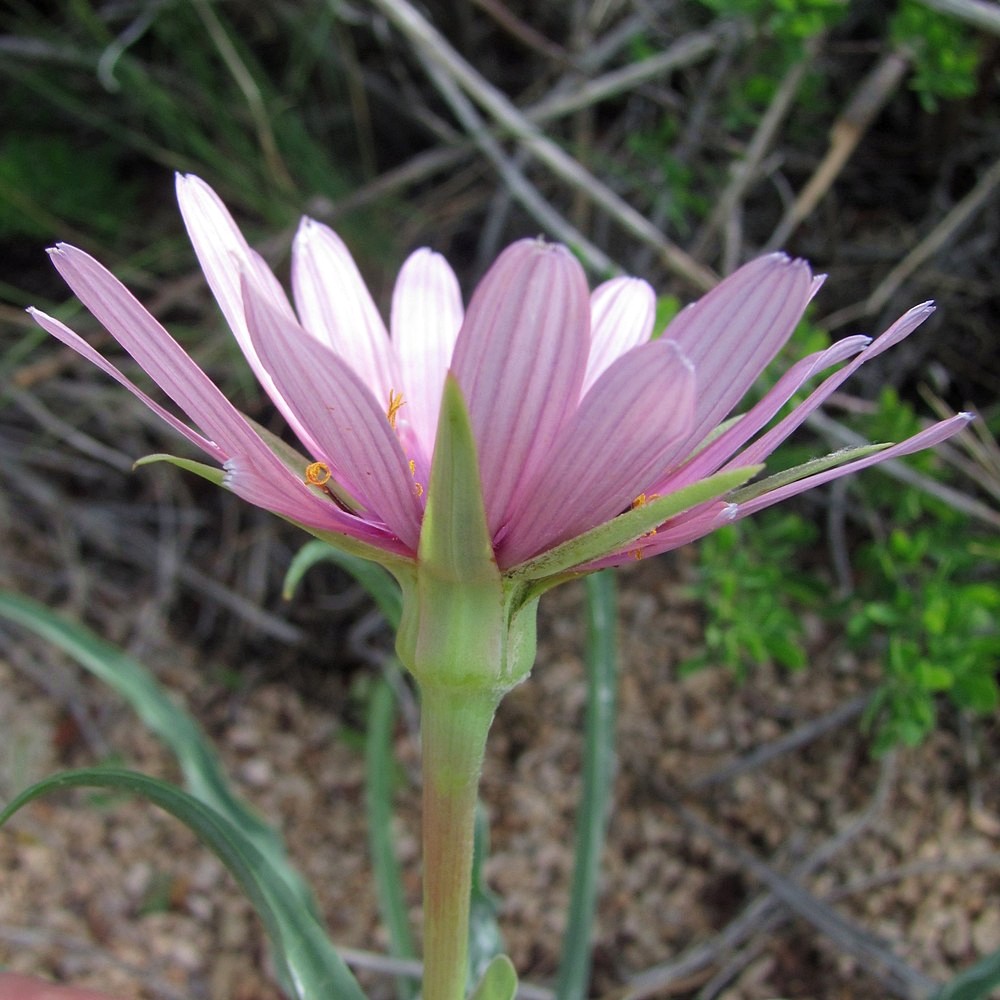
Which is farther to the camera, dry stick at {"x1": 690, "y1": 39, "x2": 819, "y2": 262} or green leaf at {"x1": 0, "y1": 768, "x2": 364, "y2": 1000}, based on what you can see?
dry stick at {"x1": 690, "y1": 39, "x2": 819, "y2": 262}

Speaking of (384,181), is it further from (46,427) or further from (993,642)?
(993,642)

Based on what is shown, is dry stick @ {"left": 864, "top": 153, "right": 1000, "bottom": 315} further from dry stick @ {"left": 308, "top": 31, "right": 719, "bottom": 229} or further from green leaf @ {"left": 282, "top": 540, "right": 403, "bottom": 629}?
green leaf @ {"left": 282, "top": 540, "right": 403, "bottom": 629}

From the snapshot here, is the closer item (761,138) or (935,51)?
(935,51)

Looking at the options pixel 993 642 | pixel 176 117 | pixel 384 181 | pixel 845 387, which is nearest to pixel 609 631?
pixel 993 642

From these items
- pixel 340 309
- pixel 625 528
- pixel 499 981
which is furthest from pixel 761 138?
pixel 499 981

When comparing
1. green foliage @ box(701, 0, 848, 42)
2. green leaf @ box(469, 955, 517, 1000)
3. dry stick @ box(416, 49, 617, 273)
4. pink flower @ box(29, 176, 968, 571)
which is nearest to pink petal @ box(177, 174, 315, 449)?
pink flower @ box(29, 176, 968, 571)

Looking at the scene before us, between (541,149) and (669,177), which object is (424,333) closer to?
(541,149)

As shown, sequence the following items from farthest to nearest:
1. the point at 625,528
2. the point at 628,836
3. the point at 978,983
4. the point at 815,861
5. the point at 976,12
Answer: the point at 628,836 → the point at 815,861 → the point at 976,12 → the point at 978,983 → the point at 625,528
